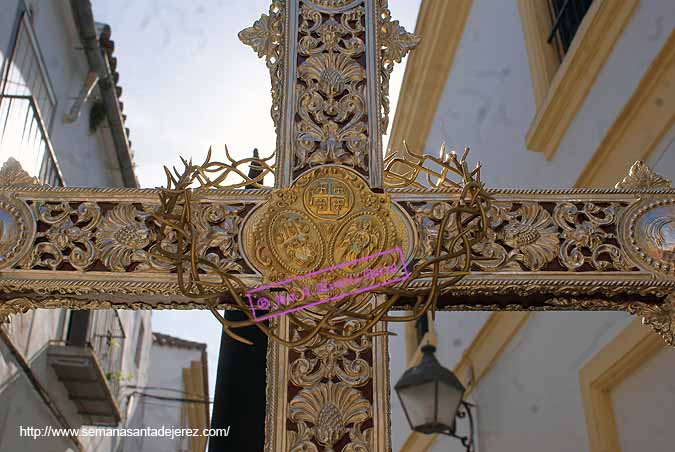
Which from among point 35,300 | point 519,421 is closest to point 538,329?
point 519,421

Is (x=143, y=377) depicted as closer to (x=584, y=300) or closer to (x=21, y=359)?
(x=21, y=359)

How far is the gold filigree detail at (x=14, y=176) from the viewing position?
2236mm

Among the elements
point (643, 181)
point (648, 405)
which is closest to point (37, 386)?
point (648, 405)

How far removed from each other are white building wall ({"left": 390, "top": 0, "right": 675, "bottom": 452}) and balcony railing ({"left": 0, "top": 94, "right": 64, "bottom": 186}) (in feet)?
10.5

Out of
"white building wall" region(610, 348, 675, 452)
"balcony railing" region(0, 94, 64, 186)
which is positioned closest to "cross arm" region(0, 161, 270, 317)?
"white building wall" region(610, 348, 675, 452)

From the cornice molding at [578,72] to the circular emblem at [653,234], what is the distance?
2.06 meters

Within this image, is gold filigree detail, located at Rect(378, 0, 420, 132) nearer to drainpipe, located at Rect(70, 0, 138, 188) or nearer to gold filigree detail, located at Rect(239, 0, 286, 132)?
gold filigree detail, located at Rect(239, 0, 286, 132)

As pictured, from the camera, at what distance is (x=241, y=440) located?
101 inches

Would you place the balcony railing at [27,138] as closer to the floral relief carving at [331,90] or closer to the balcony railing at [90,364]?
the balcony railing at [90,364]

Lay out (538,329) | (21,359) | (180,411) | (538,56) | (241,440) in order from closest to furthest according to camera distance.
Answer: (241,440), (538,329), (538,56), (21,359), (180,411)

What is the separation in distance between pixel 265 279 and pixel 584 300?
803mm

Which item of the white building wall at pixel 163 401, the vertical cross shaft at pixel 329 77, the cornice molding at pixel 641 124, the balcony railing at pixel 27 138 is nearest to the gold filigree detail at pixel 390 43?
the vertical cross shaft at pixel 329 77

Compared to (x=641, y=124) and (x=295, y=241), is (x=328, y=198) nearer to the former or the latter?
(x=295, y=241)

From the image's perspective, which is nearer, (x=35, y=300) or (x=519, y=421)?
(x=35, y=300)
